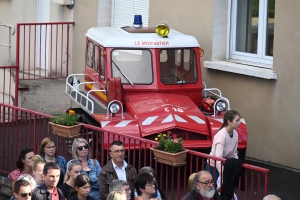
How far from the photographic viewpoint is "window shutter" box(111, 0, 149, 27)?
48.9ft

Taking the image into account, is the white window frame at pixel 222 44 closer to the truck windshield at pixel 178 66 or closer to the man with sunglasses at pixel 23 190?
the truck windshield at pixel 178 66

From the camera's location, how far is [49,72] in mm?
16672

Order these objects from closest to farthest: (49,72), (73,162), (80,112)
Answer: (73,162) → (80,112) → (49,72)

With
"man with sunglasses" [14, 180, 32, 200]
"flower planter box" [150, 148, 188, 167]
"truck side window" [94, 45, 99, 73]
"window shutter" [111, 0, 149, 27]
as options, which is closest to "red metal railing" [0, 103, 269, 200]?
"flower planter box" [150, 148, 188, 167]

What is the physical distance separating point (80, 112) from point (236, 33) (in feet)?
10.6

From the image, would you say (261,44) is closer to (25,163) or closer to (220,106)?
(220,106)

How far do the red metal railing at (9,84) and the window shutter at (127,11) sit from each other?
238cm

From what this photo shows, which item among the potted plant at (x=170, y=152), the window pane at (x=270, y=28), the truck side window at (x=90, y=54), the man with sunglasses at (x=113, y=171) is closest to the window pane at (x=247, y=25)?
the window pane at (x=270, y=28)

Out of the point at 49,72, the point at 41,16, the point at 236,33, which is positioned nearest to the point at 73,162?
the point at 236,33

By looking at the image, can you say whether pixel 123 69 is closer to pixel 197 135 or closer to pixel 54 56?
pixel 197 135

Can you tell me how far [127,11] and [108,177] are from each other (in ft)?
24.3

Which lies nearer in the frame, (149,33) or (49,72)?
(149,33)

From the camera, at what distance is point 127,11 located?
15555 mm

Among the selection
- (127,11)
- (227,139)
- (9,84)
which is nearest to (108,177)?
(227,139)
